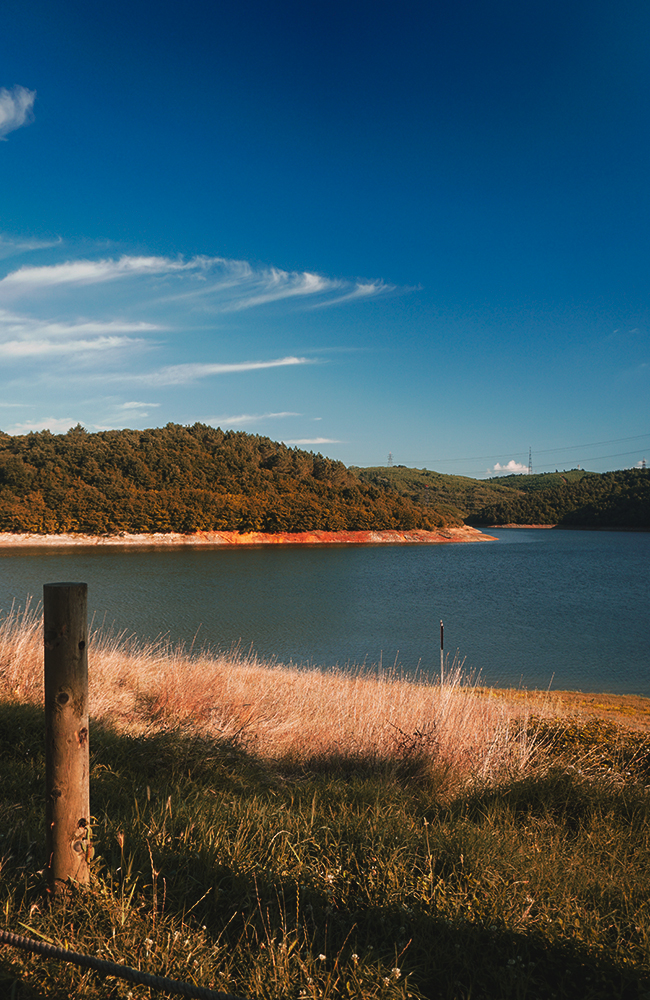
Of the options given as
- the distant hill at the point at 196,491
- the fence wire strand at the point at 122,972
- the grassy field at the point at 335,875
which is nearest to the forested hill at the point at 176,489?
the distant hill at the point at 196,491

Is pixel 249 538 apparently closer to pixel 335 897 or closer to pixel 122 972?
pixel 335 897

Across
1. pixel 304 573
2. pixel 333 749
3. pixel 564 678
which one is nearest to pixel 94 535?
pixel 304 573

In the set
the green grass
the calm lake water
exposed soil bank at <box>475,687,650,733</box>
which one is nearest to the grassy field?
the green grass

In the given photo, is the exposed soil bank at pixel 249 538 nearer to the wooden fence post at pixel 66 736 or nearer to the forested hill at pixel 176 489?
the forested hill at pixel 176 489

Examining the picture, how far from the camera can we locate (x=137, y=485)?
81062 millimetres

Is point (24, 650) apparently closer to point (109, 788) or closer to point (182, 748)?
point (182, 748)

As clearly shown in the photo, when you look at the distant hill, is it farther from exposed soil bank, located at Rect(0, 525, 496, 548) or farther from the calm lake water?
the calm lake water

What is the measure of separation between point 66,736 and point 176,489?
7942cm

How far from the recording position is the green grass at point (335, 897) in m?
2.06

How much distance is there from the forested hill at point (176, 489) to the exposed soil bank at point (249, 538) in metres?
1.28

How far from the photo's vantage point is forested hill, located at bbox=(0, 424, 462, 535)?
6825cm

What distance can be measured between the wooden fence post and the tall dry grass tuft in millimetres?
2750

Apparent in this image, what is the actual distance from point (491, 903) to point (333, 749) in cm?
298


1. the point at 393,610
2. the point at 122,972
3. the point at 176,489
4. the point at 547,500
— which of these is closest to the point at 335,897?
the point at 122,972
